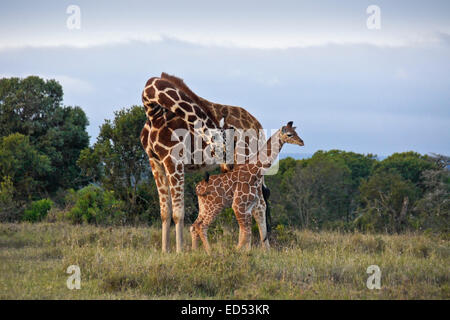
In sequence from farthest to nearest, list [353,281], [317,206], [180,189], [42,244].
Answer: [317,206] < [42,244] < [180,189] < [353,281]

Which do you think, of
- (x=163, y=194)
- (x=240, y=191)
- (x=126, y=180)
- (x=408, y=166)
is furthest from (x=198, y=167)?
(x=408, y=166)

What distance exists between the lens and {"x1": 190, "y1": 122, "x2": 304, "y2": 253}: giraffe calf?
412 inches

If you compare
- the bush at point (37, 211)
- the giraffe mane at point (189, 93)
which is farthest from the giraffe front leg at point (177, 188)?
the bush at point (37, 211)

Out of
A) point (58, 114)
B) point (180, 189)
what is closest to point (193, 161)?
point (180, 189)

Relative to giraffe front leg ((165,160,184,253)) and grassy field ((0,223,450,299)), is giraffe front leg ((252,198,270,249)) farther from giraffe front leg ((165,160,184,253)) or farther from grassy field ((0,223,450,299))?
giraffe front leg ((165,160,184,253))

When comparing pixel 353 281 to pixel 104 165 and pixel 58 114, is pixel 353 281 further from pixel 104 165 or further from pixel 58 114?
pixel 58 114

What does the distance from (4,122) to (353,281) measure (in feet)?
80.2

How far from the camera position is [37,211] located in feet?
55.9

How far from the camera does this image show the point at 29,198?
19234 millimetres

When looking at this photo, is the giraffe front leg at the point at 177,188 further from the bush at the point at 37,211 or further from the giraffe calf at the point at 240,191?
the bush at the point at 37,211

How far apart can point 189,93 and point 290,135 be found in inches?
91.1

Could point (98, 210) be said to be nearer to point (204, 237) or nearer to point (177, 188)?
point (177, 188)

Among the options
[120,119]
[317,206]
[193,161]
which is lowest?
[317,206]

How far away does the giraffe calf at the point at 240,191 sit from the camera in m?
10.5
